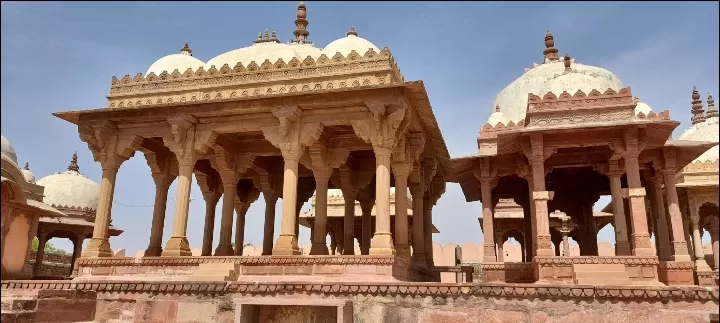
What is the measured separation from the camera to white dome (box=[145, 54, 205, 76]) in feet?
58.8

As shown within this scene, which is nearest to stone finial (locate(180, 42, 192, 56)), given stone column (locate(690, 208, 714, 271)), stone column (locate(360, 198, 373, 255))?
stone column (locate(360, 198, 373, 255))

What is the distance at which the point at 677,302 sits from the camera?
28.6 feet

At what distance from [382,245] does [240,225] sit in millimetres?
10630

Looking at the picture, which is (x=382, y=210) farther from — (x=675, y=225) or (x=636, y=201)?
(x=675, y=225)

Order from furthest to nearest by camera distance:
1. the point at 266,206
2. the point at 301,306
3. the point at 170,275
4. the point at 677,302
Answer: the point at 266,206 < the point at 170,275 < the point at 301,306 < the point at 677,302

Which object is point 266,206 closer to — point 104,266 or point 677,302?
point 104,266

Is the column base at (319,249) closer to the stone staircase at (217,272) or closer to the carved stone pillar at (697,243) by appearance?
the stone staircase at (217,272)

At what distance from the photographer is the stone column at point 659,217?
50.3 ft

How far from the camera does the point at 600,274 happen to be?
11773 millimetres

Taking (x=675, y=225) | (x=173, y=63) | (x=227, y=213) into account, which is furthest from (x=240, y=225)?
(x=675, y=225)

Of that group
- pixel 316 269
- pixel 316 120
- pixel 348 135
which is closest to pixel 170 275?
pixel 316 269

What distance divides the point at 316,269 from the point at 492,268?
19.3 ft

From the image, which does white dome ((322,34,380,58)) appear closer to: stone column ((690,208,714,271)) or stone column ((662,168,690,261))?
stone column ((662,168,690,261))

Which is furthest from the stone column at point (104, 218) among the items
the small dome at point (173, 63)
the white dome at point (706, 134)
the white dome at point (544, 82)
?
the white dome at point (706, 134)
